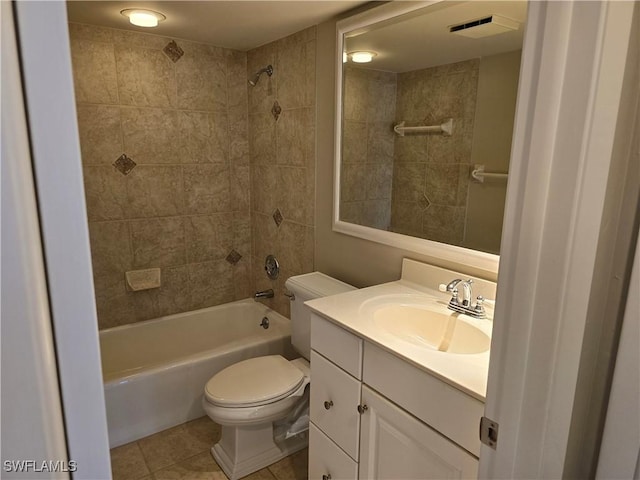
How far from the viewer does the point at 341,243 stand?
2207 mm

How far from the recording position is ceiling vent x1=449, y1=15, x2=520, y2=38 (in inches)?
56.4

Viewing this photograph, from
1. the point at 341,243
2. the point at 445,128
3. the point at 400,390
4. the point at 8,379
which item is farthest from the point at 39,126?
the point at 341,243

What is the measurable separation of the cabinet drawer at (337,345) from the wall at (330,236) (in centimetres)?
53

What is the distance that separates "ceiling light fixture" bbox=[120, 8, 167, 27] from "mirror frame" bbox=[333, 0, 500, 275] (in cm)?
90

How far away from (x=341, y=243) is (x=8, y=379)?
1877mm

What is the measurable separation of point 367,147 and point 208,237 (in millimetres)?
1383

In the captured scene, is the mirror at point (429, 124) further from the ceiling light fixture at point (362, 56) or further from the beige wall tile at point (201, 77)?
the beige wall tile at point (201, 77)

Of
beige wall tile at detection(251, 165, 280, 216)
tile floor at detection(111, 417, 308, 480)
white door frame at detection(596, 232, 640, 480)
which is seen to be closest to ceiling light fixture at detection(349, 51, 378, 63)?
beige wall tile at detection(251, 165, 280, 216)

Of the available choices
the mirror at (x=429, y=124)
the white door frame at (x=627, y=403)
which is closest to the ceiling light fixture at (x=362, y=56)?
the mirror at (x=429, y=124)

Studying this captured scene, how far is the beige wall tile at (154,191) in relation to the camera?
2561 millimetres

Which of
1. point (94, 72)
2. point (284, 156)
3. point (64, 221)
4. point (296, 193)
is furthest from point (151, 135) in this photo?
point (64, 221)

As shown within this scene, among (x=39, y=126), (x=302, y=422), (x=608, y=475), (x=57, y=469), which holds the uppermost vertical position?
(x=39, y=126)

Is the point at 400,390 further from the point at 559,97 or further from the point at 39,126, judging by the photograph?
the point at 39,126

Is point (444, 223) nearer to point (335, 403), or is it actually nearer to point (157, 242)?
point (335, 403)
